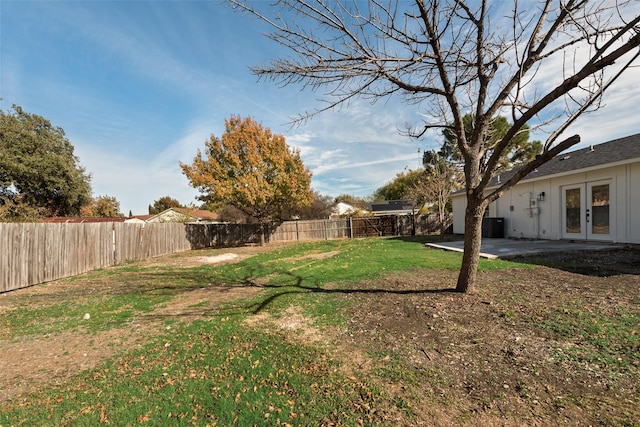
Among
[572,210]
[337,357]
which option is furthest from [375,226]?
[337,357]

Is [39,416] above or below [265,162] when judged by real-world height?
below

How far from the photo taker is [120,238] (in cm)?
1137

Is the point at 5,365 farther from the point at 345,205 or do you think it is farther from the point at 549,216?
the point at 345,205

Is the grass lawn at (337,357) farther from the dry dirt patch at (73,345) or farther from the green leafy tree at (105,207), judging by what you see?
the green leafy tree at (105,207)

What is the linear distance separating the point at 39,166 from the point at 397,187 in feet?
142

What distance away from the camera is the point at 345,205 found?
47.6m

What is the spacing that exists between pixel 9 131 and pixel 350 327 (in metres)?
28.2

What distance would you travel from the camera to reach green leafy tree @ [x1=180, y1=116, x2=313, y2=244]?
17.3 m

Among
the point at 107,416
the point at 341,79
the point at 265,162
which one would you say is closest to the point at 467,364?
the point at 107,416

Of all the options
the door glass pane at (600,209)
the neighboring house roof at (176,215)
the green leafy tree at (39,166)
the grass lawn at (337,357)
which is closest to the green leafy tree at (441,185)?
the door glass pane at (600,209)

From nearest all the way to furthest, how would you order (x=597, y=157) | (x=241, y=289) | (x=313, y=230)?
(x=241, y=289), (x=597, y=157), (x=313, y=230)

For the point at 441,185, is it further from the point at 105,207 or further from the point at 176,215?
the point at 105,207

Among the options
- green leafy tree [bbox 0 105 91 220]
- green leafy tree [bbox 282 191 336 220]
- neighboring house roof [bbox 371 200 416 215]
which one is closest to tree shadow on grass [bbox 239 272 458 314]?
green leafy tree [bbox 0 105 91 220]

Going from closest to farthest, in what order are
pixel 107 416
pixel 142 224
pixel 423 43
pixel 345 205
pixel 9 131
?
pixel 107 416, pixel 423 43, pixel 142 224, pixel 9 131, pixel 345 205
